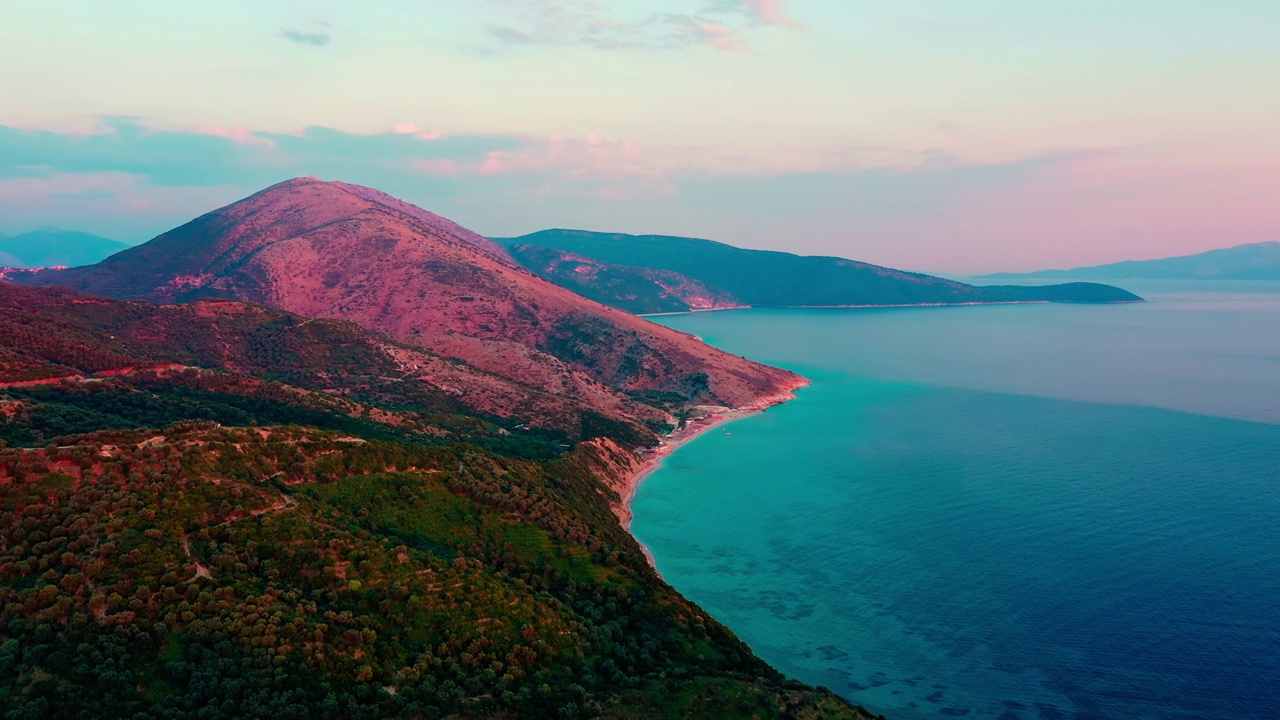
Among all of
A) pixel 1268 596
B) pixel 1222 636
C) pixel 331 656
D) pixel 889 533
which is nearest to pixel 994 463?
pixel 889 533

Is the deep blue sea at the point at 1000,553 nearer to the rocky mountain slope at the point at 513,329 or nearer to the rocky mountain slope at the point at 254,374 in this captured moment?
the rocky mountain slope at the point at 254,374

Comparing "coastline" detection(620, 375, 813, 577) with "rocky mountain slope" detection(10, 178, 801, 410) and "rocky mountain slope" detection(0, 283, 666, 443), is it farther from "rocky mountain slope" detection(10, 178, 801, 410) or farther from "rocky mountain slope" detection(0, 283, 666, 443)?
"rocky mountain slope" detection(0, 283, 666, 443)

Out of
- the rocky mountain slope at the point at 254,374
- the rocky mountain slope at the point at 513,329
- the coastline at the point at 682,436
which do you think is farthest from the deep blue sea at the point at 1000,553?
the rocky mountain slope at the point at 513,329

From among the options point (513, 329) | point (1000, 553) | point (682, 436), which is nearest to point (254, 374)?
point (682, 436)

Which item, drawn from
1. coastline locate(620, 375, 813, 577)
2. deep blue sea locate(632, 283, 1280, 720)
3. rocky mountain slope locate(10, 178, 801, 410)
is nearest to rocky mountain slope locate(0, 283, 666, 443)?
coastline locate(620, 375, 813, 577)

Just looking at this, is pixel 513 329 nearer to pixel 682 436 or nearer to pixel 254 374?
pixel 682 436
